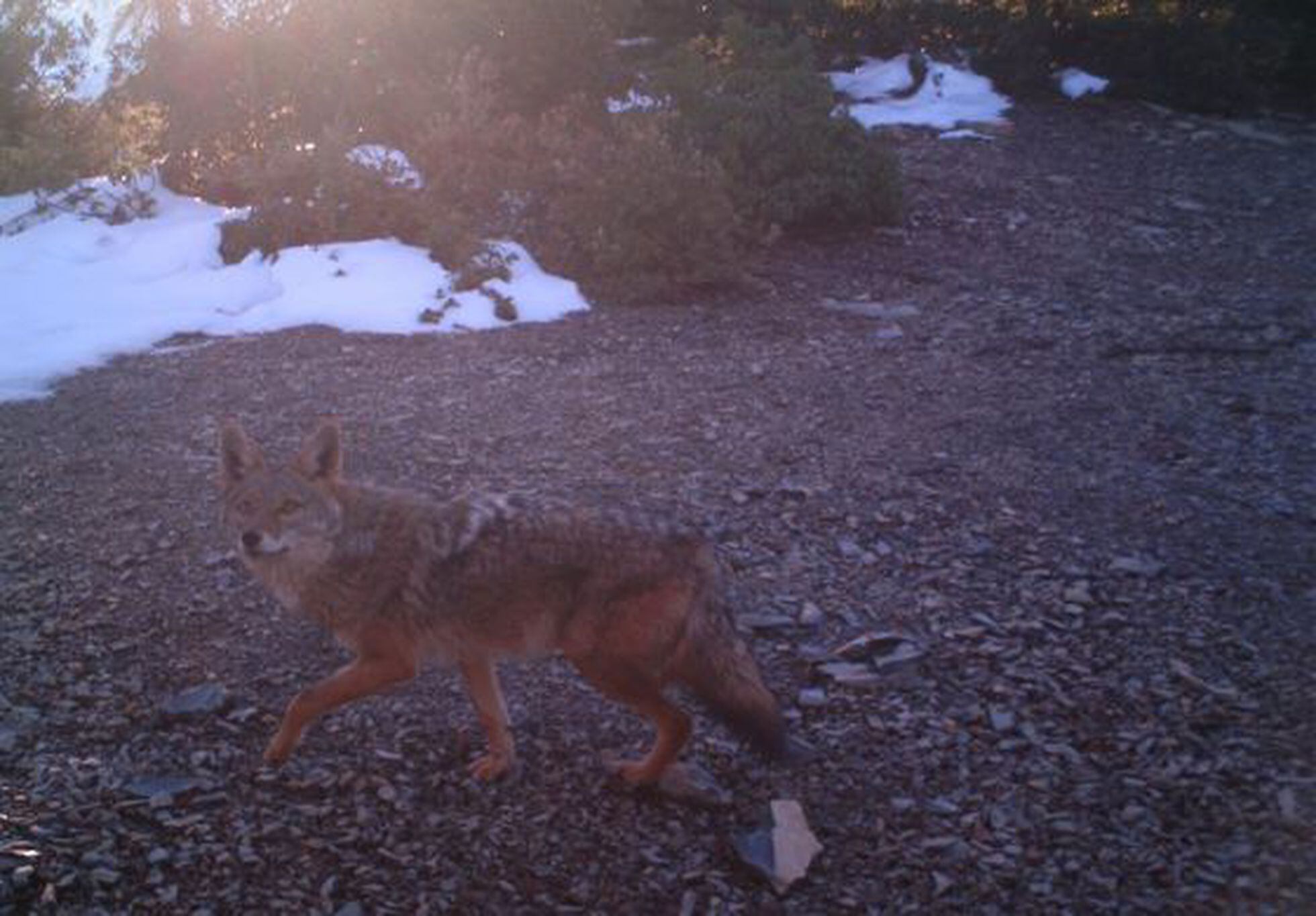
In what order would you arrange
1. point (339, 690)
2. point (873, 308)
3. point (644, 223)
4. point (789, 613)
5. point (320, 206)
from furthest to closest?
point (320, 206), point (644, 223), point (873, 308), point (789, 613), point (339, 690)

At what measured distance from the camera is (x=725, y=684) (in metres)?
4.32

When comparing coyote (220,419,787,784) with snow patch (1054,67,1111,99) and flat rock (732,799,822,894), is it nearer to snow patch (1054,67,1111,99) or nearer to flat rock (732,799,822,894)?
flat rock (732,799,822,894)

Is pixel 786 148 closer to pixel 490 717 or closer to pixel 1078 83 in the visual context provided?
pixel 1078 83

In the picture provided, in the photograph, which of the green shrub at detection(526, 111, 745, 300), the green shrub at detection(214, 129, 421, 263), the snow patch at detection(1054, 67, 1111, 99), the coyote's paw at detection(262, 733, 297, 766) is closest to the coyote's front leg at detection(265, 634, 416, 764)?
the coyote's paw at detection(262, 733, 297, 766)

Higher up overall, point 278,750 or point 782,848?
point 278,750

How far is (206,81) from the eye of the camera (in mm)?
13109

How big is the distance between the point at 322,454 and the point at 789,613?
234 cm

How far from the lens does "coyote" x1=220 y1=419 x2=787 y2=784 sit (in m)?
4.34

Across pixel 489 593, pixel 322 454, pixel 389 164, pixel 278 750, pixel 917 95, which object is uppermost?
pixel 322 454

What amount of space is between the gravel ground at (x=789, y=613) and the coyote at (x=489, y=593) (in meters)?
0.36

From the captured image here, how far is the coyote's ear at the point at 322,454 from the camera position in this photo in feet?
15.7

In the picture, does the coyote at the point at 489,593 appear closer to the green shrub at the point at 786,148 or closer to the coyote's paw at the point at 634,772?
the coyote's paw at the point at 634,772

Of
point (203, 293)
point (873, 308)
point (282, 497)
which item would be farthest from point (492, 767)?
point (203, 293)

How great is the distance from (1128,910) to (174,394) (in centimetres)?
726
